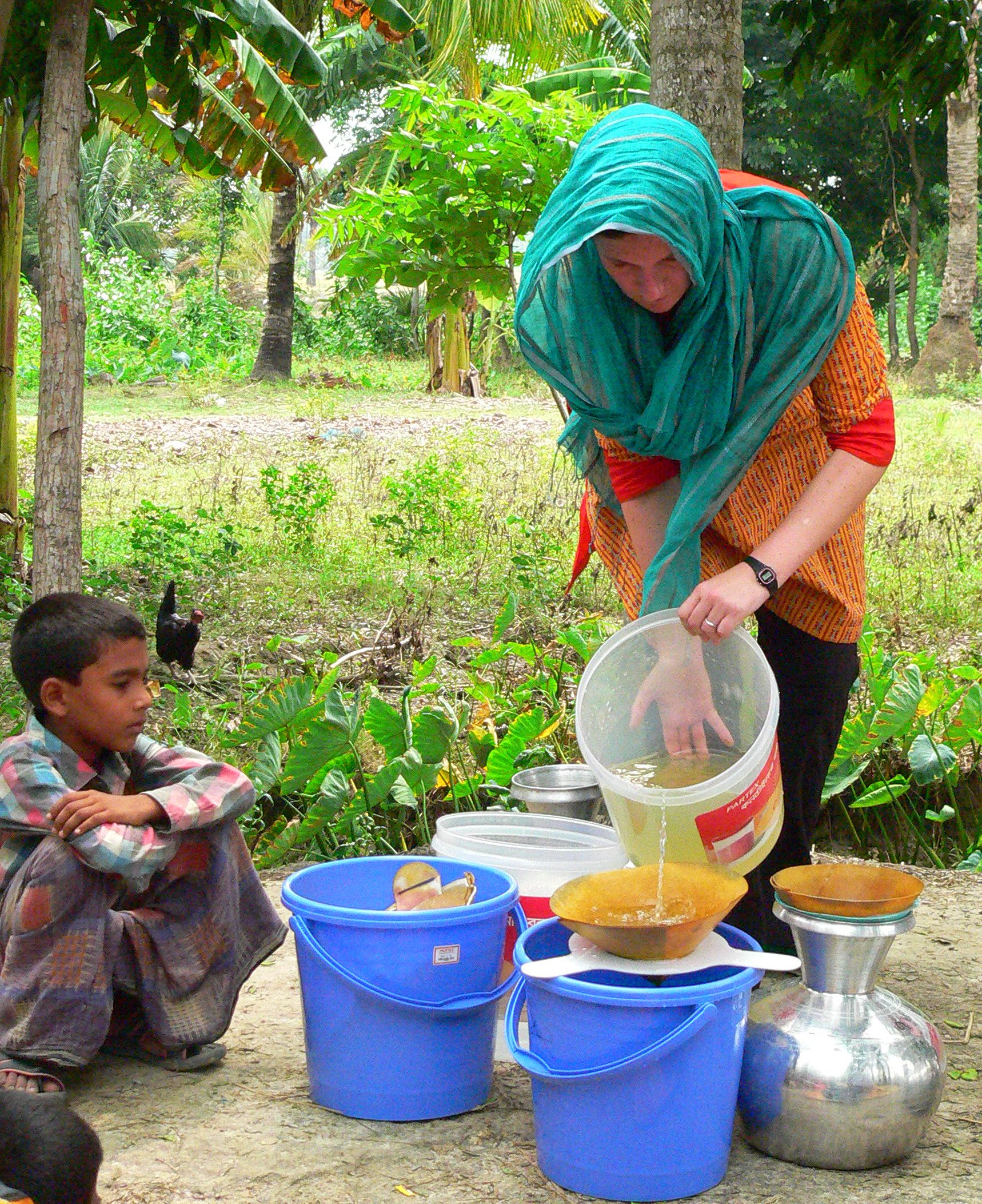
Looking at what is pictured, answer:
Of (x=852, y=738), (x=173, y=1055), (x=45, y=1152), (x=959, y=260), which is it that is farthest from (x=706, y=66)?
(x=959, y=260)

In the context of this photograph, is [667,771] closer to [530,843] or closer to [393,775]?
[530,843]

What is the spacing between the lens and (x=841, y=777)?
11.8ft

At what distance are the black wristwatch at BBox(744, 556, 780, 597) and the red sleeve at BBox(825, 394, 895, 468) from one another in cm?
26

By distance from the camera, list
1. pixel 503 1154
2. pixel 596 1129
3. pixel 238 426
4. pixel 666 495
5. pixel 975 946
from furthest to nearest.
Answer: pixel 238 426
pixel 975 946
pixel 666 495
pixel 503 1154
pixel 596 1129

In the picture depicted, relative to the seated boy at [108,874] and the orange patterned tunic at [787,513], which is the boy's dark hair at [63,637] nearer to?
the seated boy at [108,874]

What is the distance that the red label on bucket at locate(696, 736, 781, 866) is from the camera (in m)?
1.96

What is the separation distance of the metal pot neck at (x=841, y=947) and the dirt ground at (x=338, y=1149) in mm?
285

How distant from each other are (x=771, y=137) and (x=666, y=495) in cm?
1608

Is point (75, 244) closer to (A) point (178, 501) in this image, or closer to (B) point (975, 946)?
(B) point (975, 946)

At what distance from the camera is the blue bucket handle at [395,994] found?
6.61 ft

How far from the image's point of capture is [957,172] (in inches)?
498

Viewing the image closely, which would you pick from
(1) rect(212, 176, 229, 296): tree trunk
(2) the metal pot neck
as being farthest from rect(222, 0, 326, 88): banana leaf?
(1) rect(212, 176, 229, 296): tree trunk

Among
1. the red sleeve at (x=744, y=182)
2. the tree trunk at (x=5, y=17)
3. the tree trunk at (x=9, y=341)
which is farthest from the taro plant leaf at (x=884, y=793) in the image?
the tree trunk at (x=9, y=341)

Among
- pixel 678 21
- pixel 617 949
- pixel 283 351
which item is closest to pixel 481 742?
pixel 617 949
